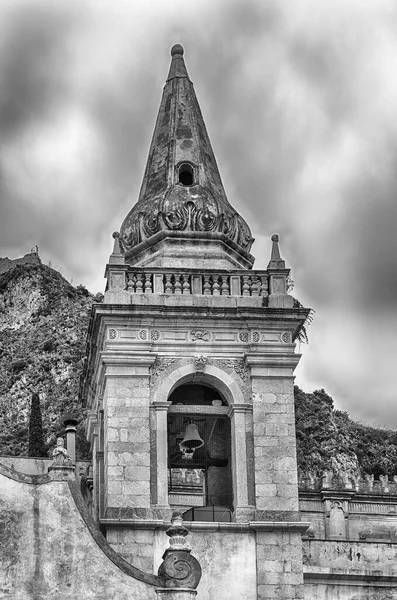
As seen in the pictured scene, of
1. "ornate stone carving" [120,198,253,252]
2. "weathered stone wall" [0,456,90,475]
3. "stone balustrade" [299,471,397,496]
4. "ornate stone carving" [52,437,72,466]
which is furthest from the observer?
"stone balustrade" [299,471,397,496]

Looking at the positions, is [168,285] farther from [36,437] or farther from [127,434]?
[36,437]

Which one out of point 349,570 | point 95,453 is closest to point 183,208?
point 95,453

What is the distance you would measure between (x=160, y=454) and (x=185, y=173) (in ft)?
19.6

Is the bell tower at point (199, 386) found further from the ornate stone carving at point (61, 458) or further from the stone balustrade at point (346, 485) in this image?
the stone balustrade at point (346, 485)

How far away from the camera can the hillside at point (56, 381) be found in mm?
82750

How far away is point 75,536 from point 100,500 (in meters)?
2.95

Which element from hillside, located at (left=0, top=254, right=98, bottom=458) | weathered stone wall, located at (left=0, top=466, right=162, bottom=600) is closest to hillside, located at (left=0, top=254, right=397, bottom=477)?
hillside, located at (left=0, top=254, right=98, bottom=458)

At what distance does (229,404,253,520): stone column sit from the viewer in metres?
23.3

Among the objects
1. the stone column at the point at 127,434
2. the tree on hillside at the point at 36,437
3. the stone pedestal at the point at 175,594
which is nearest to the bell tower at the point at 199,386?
the stone column at the point at 127,434

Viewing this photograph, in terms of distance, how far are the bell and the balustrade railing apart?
2.46 m

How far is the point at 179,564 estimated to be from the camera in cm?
2095

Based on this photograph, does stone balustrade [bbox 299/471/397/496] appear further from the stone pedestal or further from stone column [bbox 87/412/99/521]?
the stone pedestal

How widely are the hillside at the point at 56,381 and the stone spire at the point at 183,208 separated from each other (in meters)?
44.0

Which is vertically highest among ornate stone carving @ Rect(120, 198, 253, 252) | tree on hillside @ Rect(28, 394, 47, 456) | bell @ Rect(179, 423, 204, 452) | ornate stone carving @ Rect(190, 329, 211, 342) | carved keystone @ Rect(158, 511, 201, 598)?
tree on hillside @ Rect(28, 394, 47, 456)
